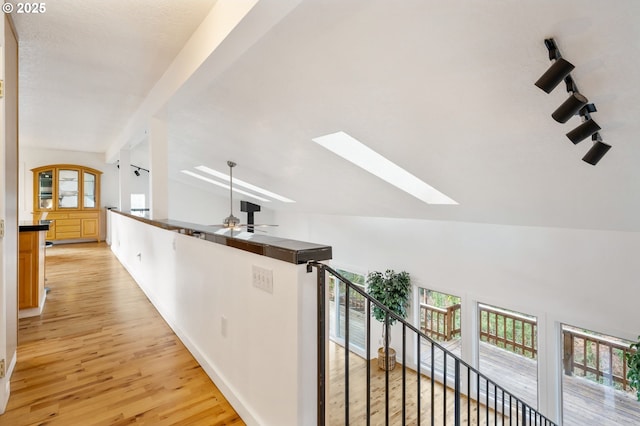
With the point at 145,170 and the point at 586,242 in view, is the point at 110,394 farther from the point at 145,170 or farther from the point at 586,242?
the point at 145,170

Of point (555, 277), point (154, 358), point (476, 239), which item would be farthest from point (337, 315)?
point (154, 358)

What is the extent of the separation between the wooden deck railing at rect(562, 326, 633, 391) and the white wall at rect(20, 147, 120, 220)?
1002 centimetres

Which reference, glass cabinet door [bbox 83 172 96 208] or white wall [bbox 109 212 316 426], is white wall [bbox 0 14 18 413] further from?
glass cabinet door [bbox 83 172 96 208]

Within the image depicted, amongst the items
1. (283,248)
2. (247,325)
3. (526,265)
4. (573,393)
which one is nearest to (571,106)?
(283,248)

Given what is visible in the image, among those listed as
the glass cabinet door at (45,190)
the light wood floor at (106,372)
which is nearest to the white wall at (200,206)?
the glass cabinet door at (45,190)

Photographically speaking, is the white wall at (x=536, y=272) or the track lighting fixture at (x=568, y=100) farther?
the white wall at (x=536, y=272)

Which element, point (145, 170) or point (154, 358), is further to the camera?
point (145, 170)

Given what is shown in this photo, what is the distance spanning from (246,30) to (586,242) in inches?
173

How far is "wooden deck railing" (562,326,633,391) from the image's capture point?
4.13m

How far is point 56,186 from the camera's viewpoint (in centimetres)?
789

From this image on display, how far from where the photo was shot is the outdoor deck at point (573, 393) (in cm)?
412

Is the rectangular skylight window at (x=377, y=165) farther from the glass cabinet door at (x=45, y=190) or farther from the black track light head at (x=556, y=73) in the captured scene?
the glass cabinet door at (x=45, y=190)

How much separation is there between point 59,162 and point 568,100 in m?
9.93

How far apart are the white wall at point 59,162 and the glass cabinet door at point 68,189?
315 millimetres
